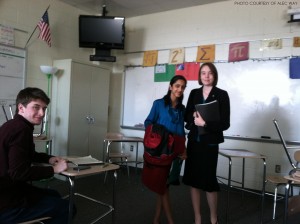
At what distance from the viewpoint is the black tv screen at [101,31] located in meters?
4.56

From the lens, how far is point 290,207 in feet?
8.08

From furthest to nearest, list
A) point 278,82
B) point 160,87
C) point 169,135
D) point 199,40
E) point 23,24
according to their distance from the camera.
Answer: point 160,87 < point 199,40 < point 23,24 < point 278,82 < point 169,135

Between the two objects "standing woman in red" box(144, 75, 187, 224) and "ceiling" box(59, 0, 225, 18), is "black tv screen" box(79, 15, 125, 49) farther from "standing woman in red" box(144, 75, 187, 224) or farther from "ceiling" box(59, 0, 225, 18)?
"standing woman in red" box(144, 75, 187, 224)

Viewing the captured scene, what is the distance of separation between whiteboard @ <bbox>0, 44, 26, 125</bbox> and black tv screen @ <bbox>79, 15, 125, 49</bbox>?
1025 mm

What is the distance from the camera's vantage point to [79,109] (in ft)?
14.3

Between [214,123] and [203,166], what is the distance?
38 centimetres

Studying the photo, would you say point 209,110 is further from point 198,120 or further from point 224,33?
point 224,33

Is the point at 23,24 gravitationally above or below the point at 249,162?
above

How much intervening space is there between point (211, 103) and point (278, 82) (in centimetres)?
195

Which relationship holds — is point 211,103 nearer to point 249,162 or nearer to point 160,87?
point 249,162

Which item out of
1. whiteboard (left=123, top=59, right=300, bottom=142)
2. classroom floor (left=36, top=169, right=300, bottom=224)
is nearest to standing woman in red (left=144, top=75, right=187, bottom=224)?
classroom floor (left=36, top=169, right=300, bottom=224)

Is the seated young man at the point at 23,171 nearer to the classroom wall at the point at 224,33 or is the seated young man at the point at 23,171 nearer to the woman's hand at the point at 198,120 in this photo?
the woman's hand at the point at 198,120

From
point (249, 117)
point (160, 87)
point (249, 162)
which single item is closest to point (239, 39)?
point (249, 117)

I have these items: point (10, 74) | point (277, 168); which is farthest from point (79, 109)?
point (277, 168)
